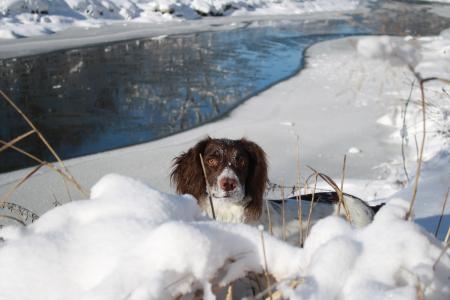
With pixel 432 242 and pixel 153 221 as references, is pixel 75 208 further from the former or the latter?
pixel 432 242

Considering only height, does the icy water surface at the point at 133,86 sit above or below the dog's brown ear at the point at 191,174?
below

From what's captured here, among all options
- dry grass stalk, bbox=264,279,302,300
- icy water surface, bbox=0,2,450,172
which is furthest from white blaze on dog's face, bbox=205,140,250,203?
dry grass stalk, bbox=264,279,302,300

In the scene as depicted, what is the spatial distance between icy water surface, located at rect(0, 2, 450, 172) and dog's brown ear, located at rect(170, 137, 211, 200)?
183cm

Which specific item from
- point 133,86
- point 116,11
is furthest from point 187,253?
point 116,11

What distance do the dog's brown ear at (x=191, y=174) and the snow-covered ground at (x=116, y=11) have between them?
1244cm

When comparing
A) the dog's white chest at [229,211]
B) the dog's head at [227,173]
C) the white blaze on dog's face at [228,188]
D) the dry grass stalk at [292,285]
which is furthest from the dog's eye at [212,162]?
the dry grass stalk at [292,285]

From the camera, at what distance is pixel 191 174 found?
3.03 metres

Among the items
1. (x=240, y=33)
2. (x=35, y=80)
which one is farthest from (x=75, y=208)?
(x=240, y=33)

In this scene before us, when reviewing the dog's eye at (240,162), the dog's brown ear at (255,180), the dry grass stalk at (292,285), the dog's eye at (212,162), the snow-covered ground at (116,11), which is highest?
the dry grass stalk at (292,285)

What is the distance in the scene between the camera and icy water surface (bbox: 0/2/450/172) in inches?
262

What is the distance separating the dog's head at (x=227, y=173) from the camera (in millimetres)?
2848

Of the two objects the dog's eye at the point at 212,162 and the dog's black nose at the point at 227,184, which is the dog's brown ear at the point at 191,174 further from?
the dog's black nose at the point at 227,184

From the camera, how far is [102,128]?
22.8ft

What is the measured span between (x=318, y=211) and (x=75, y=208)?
7.45ft
